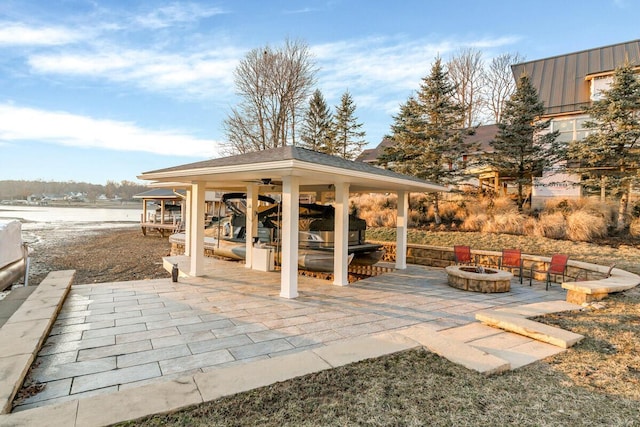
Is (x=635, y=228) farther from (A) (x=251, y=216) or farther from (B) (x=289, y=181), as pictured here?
(A) (x=251, y=216)

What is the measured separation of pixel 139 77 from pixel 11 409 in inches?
419

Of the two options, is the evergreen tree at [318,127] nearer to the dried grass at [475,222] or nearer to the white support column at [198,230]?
the dried grass at [475,222]

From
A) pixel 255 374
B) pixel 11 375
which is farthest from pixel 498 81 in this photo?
pixel 11 375

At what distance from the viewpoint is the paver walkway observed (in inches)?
108

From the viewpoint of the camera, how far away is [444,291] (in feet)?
19.5

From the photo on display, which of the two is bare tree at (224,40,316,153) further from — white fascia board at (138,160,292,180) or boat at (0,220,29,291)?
boat at (0,220,29,291)

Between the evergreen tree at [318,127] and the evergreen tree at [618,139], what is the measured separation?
13193 millimetres

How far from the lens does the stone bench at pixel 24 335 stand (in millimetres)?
2258

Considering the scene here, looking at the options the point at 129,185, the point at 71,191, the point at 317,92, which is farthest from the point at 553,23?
the point at 71,191

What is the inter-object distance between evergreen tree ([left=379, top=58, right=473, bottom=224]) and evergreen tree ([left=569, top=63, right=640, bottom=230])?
400cm

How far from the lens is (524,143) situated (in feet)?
41.9

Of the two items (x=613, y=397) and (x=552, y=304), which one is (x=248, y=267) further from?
(x=613, y=397)

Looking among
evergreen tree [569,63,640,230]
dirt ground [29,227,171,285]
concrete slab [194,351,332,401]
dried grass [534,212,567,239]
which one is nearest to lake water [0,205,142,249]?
dirt ground [29,227,171,285]

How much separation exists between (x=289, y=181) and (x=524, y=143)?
1158 cm
